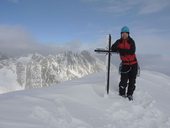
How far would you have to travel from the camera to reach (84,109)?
30.7 ft

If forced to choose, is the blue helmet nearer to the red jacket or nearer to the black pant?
the red jacket

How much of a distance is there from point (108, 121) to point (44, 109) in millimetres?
1714

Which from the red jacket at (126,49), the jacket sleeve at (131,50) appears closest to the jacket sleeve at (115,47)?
the red jacket at (126,49)

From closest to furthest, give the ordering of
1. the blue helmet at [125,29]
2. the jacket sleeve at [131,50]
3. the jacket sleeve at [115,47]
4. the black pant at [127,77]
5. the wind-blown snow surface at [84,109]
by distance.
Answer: the wind-blown snow surface at [84,109] < the blue helmet at [125,29] < the jacket sleeve at [131,50] < the jacket sleeve at [115,47] < the black pant at [127,77]

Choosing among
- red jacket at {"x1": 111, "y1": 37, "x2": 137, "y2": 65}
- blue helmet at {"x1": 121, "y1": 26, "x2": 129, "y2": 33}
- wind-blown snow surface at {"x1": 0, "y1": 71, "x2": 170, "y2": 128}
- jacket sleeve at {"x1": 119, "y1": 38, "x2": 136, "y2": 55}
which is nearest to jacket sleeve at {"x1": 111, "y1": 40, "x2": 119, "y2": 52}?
red jacket at {"x1": 111, "y1": 37, "x2": 137, "y2": 65}

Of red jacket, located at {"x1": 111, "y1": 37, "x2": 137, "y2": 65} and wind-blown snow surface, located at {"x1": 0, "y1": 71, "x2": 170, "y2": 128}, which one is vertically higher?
red jacket, located at {"x1": 111, "y1": 37, "x2": 137, "y2": 65}

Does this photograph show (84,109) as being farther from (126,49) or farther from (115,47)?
(115,47)

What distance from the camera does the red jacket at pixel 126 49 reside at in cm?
1159

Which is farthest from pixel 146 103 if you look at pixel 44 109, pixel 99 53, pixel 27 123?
pixel 27 123

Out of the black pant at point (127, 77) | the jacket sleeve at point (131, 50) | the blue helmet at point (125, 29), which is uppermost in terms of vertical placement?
the blue helmet at point (125, 29)

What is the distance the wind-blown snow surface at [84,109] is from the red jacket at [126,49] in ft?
4.20

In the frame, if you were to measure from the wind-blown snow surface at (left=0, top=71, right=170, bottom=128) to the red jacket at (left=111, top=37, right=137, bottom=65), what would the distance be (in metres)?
1.28

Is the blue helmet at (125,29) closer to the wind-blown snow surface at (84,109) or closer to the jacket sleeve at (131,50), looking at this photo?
the jacket sleeve at (131,50)

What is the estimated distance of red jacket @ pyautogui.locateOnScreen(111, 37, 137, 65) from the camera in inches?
456
